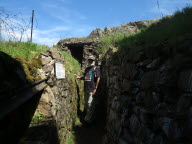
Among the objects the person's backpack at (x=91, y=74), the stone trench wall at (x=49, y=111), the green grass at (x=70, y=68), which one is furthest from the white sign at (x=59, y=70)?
the green grass at (x=70, y=68)

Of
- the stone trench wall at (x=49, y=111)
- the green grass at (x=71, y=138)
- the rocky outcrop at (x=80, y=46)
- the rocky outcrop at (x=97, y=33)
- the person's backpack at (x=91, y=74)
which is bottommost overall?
the green grass at (x=71, y=138)

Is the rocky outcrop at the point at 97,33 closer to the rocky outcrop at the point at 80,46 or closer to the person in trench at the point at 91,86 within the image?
the rocky outcrop at the point at 80,46

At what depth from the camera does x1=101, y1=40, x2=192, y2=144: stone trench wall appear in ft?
6.05

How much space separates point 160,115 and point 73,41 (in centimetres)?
1168

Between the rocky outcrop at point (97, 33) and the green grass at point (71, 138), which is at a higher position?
the rocky outcrop at point (97, 33)

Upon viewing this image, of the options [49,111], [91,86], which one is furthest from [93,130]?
[49,111]

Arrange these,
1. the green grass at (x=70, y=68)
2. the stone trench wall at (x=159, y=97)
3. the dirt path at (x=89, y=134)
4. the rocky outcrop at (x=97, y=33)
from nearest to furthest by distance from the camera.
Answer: the stone trench wall at (x=159, y=97) < the dirt path at (x=89, y=134) < the green grass at (x=70, y=68) < the rocky outcrop at (x=97, y=33)

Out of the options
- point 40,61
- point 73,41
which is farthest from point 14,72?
point 73,41

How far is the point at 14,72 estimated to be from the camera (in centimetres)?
242

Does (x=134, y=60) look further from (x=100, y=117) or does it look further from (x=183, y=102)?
(x=100, y=117)

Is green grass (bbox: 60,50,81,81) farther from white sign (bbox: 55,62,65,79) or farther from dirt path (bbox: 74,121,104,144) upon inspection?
dirt path (bbox: 74,121,104,144)

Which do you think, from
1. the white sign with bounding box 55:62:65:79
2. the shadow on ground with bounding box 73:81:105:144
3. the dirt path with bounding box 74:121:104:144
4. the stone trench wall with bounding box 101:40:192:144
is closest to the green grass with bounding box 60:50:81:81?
the white sign with bounding box 55:62:65:79

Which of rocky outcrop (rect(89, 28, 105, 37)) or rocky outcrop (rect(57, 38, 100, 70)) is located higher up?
rocky outcrop (rect(89, 28, 105, 37))

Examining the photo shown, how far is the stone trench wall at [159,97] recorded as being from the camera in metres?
1.84
